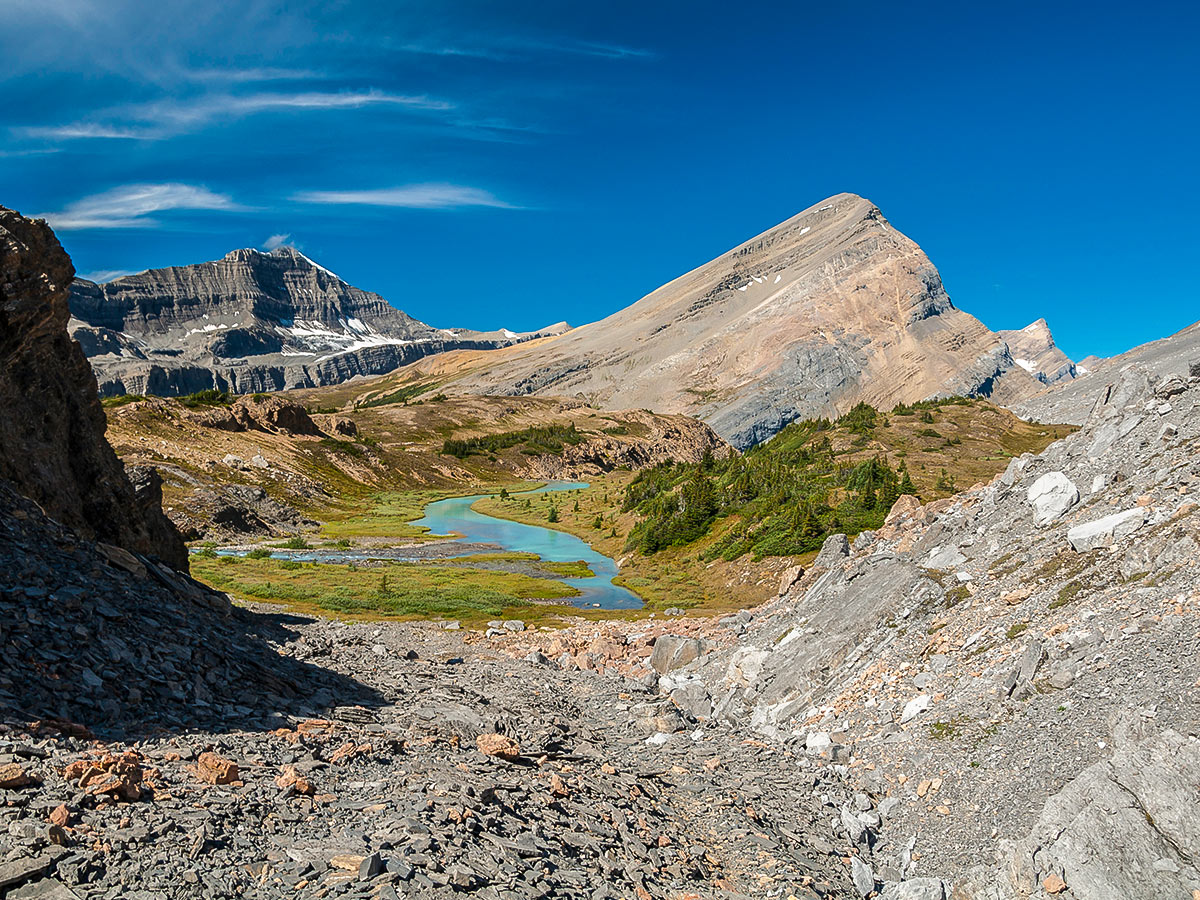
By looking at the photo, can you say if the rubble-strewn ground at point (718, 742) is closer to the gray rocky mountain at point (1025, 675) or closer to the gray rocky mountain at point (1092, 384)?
the gray rocky mountain at point (1025, 675)

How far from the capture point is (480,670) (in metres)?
29.1

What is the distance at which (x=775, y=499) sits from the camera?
63094 mm

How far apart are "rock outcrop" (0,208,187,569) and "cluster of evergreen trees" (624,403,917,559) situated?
41681mm

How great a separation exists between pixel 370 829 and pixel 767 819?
9.05 meters

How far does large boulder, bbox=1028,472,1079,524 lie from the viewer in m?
23.1

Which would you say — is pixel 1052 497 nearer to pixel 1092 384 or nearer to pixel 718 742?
pixel 718 742

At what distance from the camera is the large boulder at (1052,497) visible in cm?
2314

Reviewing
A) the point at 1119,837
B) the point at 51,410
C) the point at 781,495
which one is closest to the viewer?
the point at 1119,837

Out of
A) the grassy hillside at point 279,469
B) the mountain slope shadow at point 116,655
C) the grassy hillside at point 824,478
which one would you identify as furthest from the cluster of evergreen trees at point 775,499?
the mountain slope shadow at point 116,655

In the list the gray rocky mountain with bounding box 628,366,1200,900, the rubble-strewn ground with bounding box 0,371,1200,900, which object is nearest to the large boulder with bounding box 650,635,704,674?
the gray rocky mountain with bounding box 628,366,1200,900

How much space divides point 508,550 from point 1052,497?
2528 inches

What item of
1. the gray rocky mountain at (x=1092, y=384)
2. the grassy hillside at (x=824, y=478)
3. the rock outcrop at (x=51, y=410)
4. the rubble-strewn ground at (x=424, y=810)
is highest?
the gray rocky mountain at (x=1092, y=384)

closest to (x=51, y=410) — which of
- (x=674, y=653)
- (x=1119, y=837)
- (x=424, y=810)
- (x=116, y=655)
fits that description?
(x=116, y=655)

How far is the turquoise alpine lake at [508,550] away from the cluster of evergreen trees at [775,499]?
7469 millimetres
